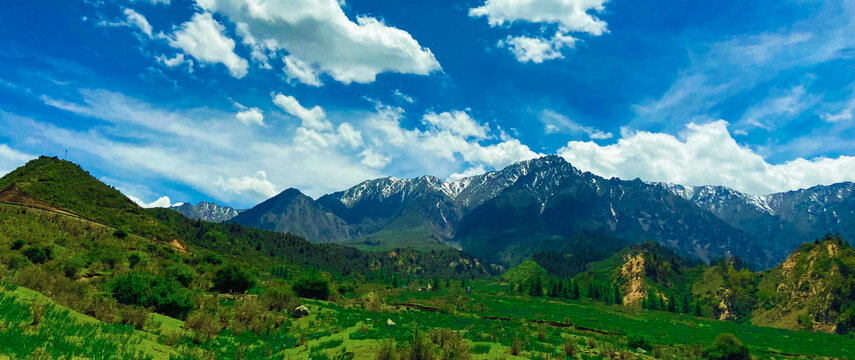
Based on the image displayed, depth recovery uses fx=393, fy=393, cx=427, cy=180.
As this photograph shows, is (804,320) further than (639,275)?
No

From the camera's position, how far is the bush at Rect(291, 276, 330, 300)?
62.5 meters

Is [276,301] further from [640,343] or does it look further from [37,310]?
[640,343]

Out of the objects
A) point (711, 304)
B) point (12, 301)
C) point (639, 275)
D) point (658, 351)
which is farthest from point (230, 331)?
point (639, 275)

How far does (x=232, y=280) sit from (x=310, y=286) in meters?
13.8

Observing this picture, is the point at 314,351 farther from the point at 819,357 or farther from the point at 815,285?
the point at 815,285

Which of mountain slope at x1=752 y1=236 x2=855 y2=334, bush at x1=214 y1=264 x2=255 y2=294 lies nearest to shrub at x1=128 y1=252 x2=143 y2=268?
bush at x1=214 y1=264 x2=255 y2=294

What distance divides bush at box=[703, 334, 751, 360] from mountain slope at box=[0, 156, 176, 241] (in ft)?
388

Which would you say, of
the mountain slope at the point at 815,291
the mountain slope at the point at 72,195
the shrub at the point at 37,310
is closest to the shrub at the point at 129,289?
the shrub at the point at 37,310

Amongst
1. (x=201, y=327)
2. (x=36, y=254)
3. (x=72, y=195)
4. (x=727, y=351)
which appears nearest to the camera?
(x=201, y=327)

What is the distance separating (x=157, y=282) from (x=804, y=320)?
14760 cm

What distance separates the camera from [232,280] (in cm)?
5106

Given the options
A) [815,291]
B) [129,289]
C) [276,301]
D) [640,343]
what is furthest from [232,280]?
[815,291]

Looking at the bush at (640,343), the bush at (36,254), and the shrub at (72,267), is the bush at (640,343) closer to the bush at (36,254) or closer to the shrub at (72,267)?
the shrub at (72,267)

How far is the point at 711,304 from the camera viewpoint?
155m
